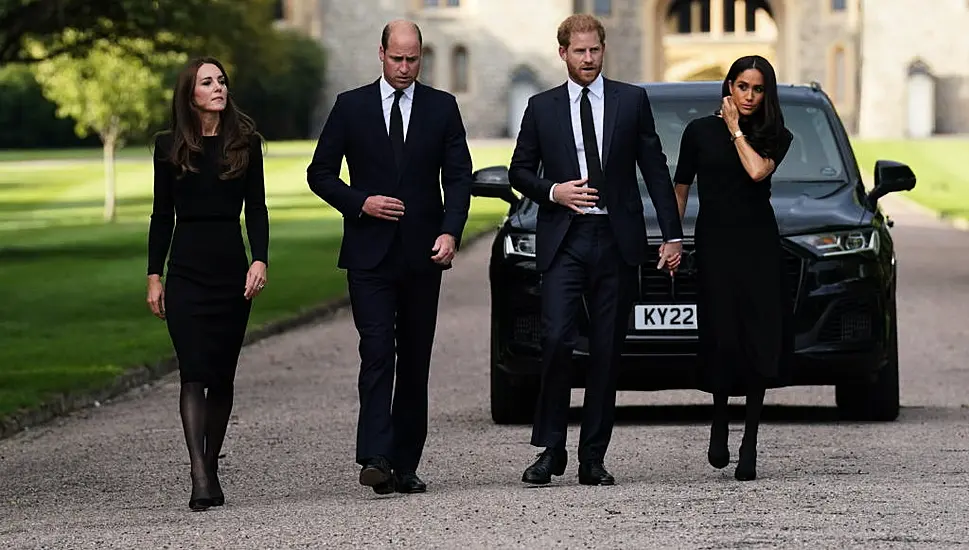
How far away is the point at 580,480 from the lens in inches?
332

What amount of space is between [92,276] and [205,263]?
17330 millimetres

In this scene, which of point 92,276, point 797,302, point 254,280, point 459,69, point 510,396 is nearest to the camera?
point 254,280

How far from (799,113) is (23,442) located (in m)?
4.56

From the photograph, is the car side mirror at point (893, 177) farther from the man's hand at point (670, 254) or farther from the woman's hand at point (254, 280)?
the woman's hand at point (254, 280)

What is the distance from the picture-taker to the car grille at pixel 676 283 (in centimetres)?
1057

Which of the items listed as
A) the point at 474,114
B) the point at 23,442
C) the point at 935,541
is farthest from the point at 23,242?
the point at 474,114

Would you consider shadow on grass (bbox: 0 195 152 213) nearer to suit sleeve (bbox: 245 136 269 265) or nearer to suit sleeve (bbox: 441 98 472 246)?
suit sleeve (bbox: 245 136 269 265)

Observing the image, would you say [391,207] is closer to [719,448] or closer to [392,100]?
[392,100]

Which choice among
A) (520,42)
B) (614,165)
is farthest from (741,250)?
(520,42)

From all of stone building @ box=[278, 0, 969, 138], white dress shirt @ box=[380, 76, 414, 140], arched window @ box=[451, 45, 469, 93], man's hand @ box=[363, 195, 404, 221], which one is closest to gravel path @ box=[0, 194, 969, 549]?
man's hand @ box=[363, 195, 404, 221]

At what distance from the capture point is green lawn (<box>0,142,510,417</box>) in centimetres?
1527

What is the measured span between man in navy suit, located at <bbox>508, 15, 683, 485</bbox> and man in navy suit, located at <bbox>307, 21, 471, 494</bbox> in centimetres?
36

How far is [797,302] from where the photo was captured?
1056cm

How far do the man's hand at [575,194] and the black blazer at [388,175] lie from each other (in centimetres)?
37
